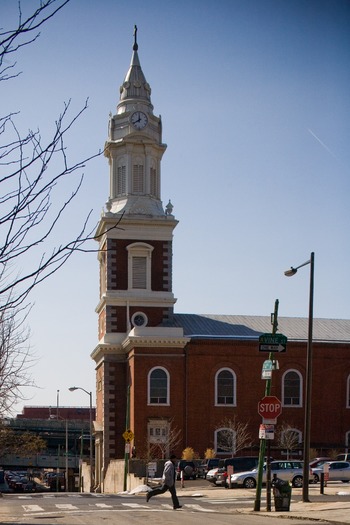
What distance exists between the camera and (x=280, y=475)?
158ft

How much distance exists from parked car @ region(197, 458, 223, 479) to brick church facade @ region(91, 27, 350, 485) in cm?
742

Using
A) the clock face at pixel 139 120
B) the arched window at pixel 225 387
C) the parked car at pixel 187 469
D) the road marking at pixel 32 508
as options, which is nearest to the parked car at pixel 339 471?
the parked car at pixel 187 469

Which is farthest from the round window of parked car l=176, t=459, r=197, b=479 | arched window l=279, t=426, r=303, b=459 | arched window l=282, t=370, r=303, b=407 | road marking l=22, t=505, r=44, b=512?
road marking l=22, t=505, r=44, b=512

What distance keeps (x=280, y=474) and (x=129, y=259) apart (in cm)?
2873

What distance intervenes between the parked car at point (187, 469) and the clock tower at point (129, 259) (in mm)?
12332

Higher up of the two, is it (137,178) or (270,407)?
(137,178)

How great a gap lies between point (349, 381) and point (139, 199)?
2026 cm

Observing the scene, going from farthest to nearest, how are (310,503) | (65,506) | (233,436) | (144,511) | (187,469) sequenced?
(233,436) < (187,469) < (65,506) < (310,503) < (144,511)

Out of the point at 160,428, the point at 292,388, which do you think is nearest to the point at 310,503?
the point at 160,428

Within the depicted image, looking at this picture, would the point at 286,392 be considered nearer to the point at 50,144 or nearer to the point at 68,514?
the point at 68,514

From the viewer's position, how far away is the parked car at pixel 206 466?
194ft

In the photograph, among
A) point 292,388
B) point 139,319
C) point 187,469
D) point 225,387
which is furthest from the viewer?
point 139,319

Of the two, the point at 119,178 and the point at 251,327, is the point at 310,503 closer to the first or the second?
the point at 251,327

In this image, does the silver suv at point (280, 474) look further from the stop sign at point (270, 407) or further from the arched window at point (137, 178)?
the arched window at point (137, 178)
